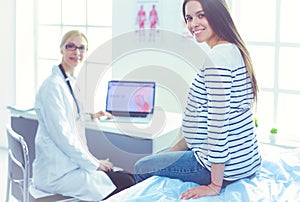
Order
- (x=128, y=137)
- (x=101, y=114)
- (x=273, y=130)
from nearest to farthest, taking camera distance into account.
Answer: (x=128, y=137) → (x=101, y=114) → (x=273, y=130)

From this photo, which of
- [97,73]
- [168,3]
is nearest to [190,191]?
[168,3]

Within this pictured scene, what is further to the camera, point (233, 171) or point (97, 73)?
point (97, 73)

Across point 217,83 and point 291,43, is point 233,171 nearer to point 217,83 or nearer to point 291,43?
point 217,83

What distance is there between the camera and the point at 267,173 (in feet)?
5.54

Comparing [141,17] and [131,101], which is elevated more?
[141,17]

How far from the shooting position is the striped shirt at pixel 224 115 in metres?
1.43

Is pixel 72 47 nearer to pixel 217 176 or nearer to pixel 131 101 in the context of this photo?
pixel 131 101

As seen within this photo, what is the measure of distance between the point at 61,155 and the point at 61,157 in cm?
1

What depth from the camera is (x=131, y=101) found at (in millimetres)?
2893

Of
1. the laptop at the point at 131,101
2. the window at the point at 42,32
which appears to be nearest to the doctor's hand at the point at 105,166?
the laptop at the point at 131,101

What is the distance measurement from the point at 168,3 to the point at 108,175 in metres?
1.51

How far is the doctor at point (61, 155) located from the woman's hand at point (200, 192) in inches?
35.6

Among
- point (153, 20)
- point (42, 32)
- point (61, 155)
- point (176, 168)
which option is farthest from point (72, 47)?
point (42, 32)

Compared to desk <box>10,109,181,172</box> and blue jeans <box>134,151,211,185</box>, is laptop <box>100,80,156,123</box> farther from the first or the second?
blue jeans <box>134,151,211,185</box>
